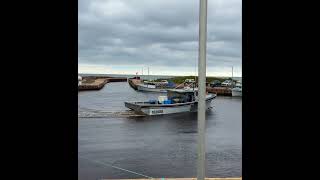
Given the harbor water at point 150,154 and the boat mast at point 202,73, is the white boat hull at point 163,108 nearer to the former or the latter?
the harbor water at point 150,154

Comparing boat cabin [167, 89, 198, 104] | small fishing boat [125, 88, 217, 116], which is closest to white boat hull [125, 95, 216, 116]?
small fishing boat [125, 88, 217, 116]

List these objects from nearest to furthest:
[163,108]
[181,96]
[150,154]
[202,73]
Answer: [202,73] → [150,154] → [163,108] → [181,96]

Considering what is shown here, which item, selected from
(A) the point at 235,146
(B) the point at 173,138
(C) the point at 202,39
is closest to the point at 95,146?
(B) the point at 173,138

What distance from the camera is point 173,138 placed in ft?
44.5

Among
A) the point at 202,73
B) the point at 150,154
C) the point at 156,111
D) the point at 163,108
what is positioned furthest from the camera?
the point at 163,108

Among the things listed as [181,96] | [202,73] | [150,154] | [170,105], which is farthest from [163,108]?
[202,73]

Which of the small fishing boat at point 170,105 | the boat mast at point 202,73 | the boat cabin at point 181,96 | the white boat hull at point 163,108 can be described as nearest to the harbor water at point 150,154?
the boat mast at point 202,73

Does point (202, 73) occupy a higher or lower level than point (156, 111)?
higher

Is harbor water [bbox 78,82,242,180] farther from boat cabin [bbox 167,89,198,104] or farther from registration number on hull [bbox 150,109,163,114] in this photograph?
boat cabin [bbox 167,89,198,104]

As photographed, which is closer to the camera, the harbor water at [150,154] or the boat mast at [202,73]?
the boat mast at [202,73]

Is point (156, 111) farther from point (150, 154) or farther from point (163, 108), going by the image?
point (150, 154)

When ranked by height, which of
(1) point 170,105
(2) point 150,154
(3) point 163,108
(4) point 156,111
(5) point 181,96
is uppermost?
(5) point 181,96
